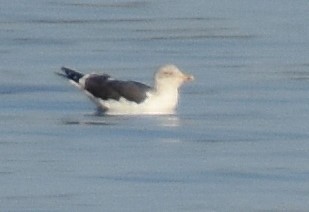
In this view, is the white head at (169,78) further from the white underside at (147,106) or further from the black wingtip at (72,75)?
the black wingtip at (72,75)

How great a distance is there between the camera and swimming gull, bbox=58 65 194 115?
2142cm

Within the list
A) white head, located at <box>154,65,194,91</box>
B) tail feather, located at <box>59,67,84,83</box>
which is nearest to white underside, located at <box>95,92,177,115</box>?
white head, located at <box>154,65,194,91</box>

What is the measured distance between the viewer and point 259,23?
28484 mm

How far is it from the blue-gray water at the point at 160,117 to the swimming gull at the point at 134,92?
0.24m

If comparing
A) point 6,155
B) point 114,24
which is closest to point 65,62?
point 114,24

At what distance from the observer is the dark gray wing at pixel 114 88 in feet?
70.1

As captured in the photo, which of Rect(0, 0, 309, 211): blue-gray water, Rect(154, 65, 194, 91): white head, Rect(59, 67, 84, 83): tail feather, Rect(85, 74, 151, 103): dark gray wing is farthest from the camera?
Rect(59, 67, 84, 83): tail feather

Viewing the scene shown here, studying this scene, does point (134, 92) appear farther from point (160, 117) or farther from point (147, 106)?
point (160, 117)

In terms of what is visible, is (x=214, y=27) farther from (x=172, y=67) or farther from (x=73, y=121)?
(x=73, y=121)

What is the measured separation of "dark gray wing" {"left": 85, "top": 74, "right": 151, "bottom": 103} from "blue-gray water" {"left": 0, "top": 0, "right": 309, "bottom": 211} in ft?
1.00

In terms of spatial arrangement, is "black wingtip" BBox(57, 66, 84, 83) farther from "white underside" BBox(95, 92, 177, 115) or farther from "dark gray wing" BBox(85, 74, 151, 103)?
"white underside" BBox(95, 92, 177, 115)

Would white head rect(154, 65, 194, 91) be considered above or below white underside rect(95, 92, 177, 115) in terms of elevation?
above

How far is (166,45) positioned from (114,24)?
81.2 inches

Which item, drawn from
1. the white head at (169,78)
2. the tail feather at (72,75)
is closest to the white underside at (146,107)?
the white head at (169,78)
